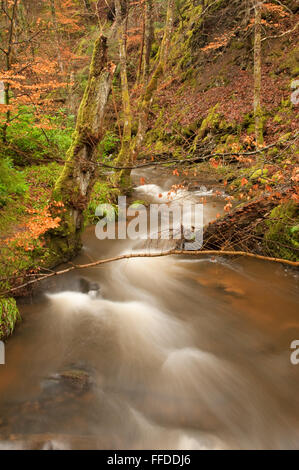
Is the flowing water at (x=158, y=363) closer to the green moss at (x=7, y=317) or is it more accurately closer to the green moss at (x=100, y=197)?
the green moss at (x=7, y=317)

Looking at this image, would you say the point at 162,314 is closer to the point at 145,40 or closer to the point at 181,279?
the point at 181,279

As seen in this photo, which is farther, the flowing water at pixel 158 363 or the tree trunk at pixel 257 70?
the tree trunk at pixel 257 70

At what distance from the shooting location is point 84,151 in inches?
188

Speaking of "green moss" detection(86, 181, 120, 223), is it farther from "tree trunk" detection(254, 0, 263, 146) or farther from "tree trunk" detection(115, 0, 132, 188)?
"tree trunk" detection(254, 0, 263, 146)

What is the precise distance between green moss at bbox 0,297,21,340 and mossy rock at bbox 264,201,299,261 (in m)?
4.47

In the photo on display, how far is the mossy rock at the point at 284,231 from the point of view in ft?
15.5

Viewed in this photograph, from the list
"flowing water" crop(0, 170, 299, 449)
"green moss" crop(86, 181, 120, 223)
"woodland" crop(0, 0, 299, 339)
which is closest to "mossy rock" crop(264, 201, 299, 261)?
"woodland" crop(0, 0, 299, 339)

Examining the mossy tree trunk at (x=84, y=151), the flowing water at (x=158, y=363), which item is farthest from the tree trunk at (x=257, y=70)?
the mossy tree trunk at (x=84, y=151)

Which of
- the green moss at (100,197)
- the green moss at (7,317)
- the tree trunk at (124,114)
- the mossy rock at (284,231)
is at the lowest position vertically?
the green moss at (7,317)

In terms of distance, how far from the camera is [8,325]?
12.2ft

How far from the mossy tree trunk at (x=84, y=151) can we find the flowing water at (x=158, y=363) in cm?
109

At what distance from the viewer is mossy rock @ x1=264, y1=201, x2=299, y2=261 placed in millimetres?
4711

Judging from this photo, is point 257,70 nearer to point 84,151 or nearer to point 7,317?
point 84,151

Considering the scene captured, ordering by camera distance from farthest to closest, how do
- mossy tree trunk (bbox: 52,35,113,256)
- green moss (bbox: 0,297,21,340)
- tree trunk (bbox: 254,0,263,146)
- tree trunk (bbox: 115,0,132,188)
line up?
tree trunk (bbox: 115,0,132,188) → tree trunk (bbox: 254,0,263,146) → mossy tree trunk (bbox: 52,35,113,256) → green moss (bbox: 0,297,21,340)
